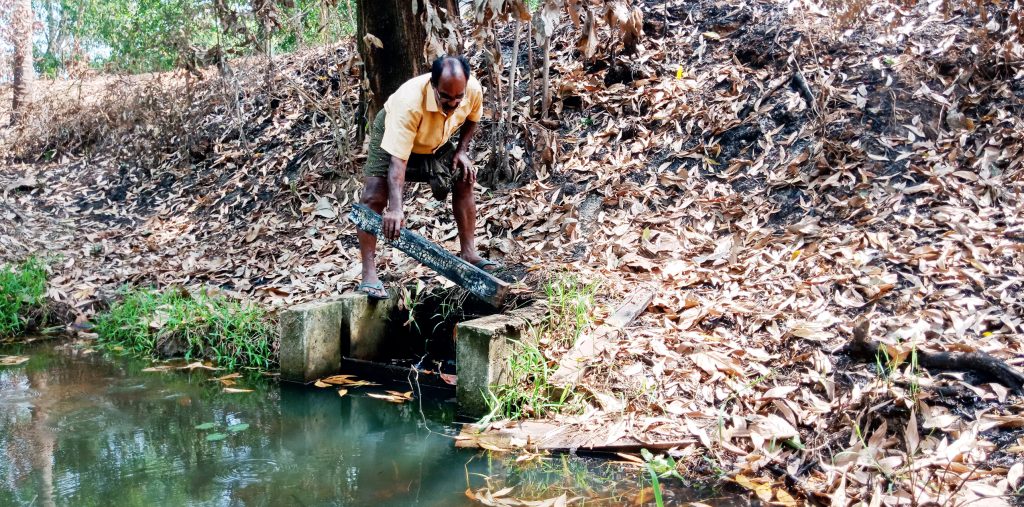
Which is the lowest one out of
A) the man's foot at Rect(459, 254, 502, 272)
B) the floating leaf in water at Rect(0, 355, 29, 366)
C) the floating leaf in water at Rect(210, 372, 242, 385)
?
the floating leaf in water at Rect(210, 372, 242, 385)

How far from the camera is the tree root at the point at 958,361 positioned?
2.94m

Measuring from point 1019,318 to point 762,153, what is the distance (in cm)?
218

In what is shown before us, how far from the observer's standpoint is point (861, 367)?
3.25 meters

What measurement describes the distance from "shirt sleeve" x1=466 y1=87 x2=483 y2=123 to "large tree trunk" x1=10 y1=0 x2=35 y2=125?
8409mm

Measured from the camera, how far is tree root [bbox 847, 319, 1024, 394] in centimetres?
294

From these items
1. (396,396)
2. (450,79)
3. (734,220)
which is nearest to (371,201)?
→ (450,79)

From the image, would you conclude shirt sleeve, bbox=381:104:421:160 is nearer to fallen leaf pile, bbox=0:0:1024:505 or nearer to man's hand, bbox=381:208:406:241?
man's hand, bbox=381:208:406:241

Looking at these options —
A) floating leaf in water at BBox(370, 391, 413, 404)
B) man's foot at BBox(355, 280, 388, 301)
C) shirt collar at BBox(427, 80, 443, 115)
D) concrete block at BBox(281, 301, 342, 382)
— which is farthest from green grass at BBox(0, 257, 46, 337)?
shirt collar at BBox(427, 80, 443, 115)

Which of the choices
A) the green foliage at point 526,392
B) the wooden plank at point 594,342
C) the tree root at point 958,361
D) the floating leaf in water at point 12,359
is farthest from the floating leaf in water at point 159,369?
the tree root at point 958,361

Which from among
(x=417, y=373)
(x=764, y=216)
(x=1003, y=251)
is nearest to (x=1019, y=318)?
(x=1003, y=251)

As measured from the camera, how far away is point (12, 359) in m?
4.68

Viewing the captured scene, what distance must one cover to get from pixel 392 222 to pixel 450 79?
0.77 m

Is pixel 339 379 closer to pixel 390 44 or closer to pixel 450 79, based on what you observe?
pixel 450 79

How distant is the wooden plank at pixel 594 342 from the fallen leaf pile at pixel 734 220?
0.22 ft
